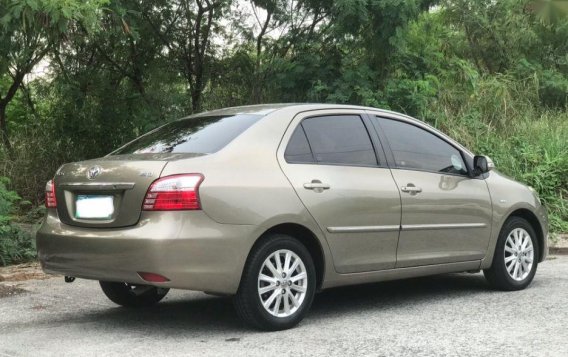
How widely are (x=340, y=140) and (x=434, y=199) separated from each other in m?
0.98

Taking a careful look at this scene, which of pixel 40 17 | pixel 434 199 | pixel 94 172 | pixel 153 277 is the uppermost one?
pixel 40 17

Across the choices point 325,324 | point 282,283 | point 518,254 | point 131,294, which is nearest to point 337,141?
point 282,283

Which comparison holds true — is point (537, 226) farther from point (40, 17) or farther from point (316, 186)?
point (40, 17)

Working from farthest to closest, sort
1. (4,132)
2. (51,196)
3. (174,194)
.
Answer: (4,132) → (51,196) → (174,194)

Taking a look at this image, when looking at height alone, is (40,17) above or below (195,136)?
above

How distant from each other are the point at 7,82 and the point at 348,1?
8.24 meters

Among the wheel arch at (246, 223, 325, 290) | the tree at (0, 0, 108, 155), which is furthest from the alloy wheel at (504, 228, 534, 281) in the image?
the tree at (0, 0, 108, 155)

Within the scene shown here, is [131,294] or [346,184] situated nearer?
[346,184]

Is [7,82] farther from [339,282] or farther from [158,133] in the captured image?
[339,282]

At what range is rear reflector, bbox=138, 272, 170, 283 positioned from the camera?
4.45 m

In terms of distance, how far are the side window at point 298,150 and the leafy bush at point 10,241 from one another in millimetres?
4326

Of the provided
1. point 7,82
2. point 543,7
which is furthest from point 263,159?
point 7,82

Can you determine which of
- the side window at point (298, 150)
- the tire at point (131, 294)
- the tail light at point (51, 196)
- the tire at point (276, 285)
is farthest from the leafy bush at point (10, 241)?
the tire at point (276, 285)

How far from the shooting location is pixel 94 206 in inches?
190
